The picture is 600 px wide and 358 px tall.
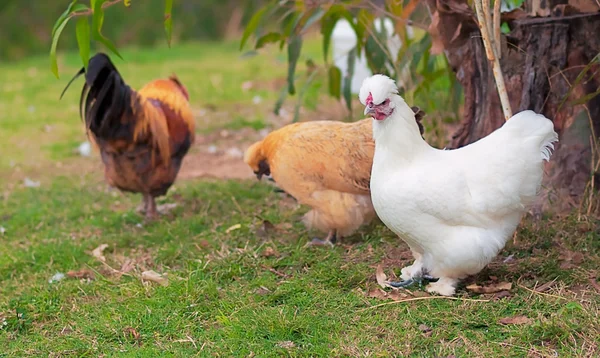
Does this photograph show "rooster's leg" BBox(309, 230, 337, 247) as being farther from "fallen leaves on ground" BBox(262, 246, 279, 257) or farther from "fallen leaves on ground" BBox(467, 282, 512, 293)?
"fallen leaves on ground" BBox(467, 282, 512, 293)

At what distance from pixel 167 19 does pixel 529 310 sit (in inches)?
85.5

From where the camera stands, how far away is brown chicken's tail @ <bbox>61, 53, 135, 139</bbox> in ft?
14.4

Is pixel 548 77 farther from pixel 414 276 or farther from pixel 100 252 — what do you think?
pixel 100 252

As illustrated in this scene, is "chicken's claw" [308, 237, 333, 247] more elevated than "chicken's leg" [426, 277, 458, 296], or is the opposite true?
"chicken's leg" [426, 277, 458, 296]

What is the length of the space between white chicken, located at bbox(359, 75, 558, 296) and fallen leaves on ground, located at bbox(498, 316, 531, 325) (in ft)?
0.90

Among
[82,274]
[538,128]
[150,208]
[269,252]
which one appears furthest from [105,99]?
[538,128]

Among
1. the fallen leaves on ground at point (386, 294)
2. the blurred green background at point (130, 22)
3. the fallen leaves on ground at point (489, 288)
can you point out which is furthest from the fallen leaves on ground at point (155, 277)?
the blurred green background at point (130, 22)

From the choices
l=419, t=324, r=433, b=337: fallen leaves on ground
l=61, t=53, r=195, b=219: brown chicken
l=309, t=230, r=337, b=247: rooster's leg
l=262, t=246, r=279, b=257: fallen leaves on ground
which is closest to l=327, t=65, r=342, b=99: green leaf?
l=61, t=53, r=195, b=219: brown chicken

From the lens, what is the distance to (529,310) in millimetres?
3104

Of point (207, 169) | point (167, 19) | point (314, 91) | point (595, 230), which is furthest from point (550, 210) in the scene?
point (314, 91)

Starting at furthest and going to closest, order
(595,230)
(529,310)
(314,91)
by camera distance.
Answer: (314,91), (595,230), (529,310)

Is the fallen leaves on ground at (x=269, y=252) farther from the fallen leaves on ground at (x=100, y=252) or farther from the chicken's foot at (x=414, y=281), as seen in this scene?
the fallen leaves on ground at (x=100, y=252)

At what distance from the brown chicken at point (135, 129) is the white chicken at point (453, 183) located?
192cm

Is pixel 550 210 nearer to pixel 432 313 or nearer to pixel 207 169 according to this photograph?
pixel 432 313
